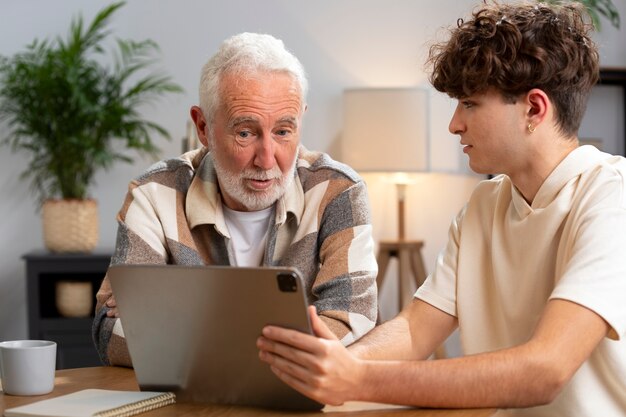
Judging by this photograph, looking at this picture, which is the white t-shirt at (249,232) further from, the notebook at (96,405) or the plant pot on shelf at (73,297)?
the plant pot on shelf at (73,297)

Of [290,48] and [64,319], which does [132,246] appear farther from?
[290,48]

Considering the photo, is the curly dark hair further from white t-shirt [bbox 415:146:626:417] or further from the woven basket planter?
the woven basket planter

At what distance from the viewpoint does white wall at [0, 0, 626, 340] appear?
4609 mm

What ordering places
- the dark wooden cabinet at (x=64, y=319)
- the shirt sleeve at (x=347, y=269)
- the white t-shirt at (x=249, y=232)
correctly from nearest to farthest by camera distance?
the shirt sleeve at (x=347, y=269) → the white t-shirt at (x=249, y=232) → the dark wooden cabinet at (x=64, y=319)

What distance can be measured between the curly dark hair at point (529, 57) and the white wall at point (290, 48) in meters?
Result: 2.99

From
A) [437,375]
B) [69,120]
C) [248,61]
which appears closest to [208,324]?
[437,375]

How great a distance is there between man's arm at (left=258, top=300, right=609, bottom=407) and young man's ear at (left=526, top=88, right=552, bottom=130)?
0.45 metres

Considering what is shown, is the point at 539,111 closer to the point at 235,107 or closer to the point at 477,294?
the point at 477,294

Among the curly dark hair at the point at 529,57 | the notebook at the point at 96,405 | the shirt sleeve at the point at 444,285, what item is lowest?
the notebook at the point at 96,405

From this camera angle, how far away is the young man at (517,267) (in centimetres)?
147

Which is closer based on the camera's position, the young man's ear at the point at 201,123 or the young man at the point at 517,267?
the young man at the point at 517,267

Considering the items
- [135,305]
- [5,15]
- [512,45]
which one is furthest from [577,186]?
[5,15]

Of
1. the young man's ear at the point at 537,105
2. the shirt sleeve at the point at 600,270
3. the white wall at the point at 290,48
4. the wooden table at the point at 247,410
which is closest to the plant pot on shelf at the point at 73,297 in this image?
the white wall at the point at 290,48

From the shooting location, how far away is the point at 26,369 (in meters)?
1.65
